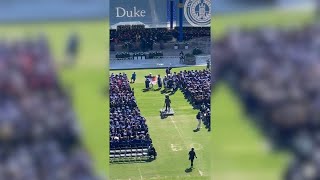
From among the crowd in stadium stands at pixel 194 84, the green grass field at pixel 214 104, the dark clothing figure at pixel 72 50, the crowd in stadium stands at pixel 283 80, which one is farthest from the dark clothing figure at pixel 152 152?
the dark clothing figure at pixel 72 50

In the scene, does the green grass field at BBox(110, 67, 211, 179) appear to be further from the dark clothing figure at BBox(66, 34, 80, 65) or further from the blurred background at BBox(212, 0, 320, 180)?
the dark clothing figure at BBox(66, 34, 80, 65)

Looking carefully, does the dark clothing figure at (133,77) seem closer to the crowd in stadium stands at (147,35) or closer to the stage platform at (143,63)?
the stage platform at (143,63)

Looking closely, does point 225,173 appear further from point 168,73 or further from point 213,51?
point 168,73

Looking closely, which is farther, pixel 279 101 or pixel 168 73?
pixel 168 73

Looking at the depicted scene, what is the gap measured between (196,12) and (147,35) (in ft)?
1.92

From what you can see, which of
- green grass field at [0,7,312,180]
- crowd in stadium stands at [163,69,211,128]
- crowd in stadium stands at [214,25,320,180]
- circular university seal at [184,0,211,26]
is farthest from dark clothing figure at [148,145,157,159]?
crowd in stadium stands at [214,25,320,180]

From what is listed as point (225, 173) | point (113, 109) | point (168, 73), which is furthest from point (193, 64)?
point (225, 173)

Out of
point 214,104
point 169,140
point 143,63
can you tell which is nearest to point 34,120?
point 214,104

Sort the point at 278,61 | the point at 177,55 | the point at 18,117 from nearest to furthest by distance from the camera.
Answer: the point at 18,117 < the point at 278,61 < the point at 177,55

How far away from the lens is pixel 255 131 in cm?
176

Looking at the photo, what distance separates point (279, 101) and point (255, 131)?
0.16 meters

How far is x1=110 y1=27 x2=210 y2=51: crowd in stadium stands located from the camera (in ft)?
18.3

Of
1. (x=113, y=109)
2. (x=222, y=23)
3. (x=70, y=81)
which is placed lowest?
(x=113, y=109)

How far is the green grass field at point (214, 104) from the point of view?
Result: 1.60 m
